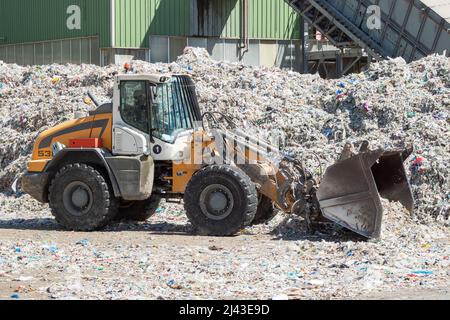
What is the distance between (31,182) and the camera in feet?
45.0

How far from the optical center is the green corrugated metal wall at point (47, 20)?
30844 mm

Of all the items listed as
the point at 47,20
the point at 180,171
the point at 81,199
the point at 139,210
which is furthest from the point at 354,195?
the point at 47,20

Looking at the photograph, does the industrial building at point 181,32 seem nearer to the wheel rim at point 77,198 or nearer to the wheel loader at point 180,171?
the wheel loader at point 180,171

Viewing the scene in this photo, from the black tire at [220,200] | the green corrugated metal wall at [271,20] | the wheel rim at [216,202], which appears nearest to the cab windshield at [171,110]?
the black tire at [220,200]

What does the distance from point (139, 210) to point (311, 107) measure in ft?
16.8

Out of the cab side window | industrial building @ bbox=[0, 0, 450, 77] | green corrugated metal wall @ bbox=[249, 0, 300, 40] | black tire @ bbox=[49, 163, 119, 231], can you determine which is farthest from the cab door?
green corrugated metal wall @ bbox=[249, 0, 300, 40]

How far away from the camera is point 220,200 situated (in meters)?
12.5

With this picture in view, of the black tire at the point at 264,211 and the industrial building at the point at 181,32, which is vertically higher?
the industrial building at the point at 181,32

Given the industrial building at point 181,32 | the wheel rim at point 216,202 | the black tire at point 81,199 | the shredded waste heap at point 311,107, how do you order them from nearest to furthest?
the wheel rim at point 216,202, the black tire at point 81,199, the shredded waste heap at point 311,107, the industrial building at point 181,32

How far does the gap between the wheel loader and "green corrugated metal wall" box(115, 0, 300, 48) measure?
17599 millimetres

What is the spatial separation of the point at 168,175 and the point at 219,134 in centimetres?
99
